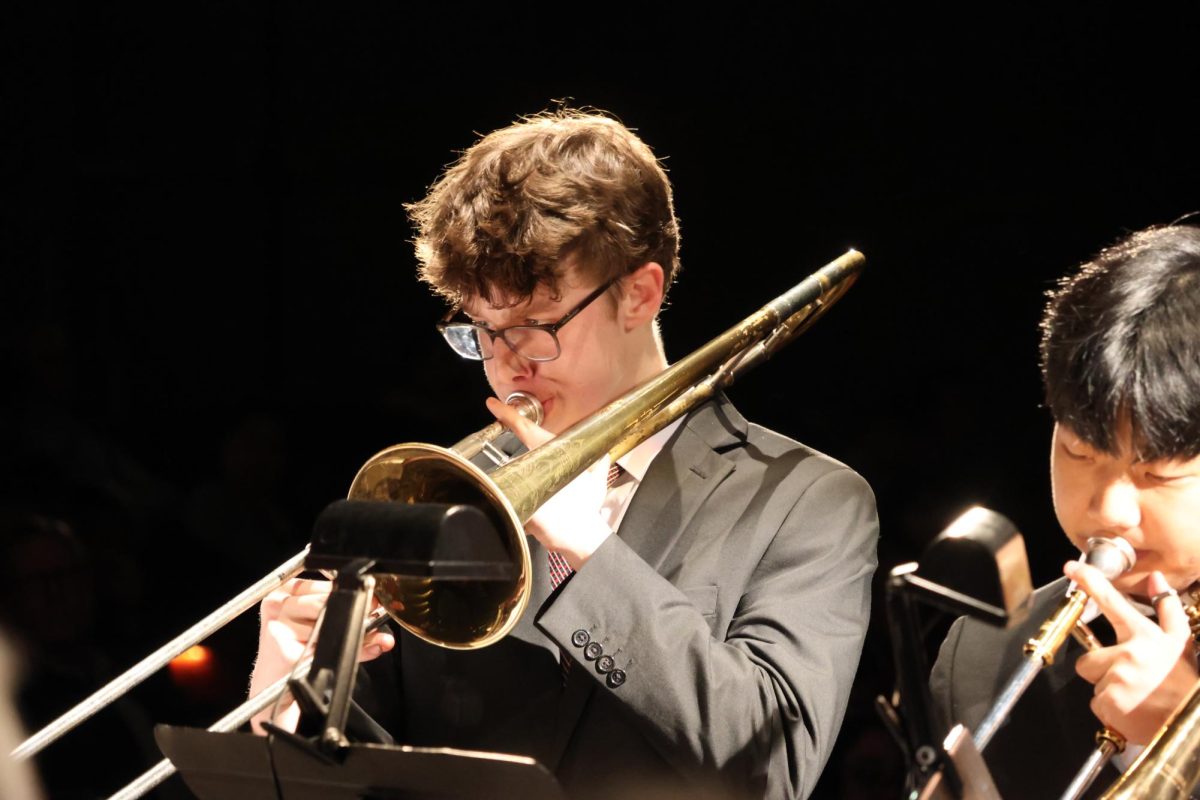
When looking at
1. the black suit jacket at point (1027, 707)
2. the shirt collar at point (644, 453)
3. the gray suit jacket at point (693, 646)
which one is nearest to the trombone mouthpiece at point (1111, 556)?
the black suit jacket at point (1027, 707)

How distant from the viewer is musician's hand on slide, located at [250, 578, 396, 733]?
1.91m

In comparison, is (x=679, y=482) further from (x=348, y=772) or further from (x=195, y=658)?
(x=195, y=658)

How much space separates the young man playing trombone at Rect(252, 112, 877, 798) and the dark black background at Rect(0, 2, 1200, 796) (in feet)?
3.48

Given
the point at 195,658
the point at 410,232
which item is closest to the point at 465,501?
the point at 195,658

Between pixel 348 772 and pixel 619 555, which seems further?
pixel 619 555

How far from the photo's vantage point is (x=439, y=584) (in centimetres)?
190

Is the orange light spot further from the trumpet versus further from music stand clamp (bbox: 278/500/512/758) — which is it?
the trumpet

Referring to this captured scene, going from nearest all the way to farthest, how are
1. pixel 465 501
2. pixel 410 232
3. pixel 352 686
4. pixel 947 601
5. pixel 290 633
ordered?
pixel 947 601, pixel 352 686, pixel 465 501, pixel 290 633, pixel 410 232

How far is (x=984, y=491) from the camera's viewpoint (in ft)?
9.96

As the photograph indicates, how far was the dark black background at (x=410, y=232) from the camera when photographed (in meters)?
3.00

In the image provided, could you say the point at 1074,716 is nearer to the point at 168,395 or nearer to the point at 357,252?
the point at 357,252

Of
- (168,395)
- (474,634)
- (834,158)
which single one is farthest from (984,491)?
(168,395)

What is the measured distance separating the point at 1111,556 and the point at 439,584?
88cm

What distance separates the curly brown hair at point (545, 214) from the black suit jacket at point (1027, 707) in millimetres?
785
